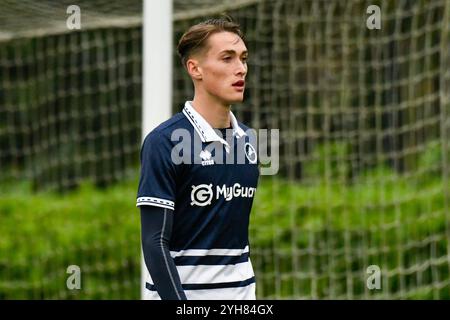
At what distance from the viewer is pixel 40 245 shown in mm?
7258

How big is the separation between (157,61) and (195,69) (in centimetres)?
143

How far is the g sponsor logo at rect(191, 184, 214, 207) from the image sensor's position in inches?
139

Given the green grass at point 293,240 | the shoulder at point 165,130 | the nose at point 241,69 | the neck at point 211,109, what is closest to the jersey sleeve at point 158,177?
the shoulder at point 165,130

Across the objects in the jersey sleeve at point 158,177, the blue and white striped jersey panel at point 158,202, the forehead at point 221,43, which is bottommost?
the blue and white striped jersey panel at point 158,202

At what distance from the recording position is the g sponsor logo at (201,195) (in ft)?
11.6

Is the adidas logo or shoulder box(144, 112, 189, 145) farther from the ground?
shoulder box(144, 112, 189, 145)

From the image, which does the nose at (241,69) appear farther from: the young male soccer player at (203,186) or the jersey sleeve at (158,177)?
→ the jersey sleeve at (158,177)

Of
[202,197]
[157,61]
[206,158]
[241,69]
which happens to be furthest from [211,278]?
[157,61]

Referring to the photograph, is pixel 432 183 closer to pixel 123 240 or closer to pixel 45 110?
pixel 123 240

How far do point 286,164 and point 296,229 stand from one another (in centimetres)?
69

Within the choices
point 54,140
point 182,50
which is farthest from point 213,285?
point 54,140

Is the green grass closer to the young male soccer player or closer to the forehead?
the young male soccer player

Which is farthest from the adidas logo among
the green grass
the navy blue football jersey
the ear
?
the green grass

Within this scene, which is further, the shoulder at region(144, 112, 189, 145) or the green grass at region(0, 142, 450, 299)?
the green grass at region(0, 142, 450, 299)
